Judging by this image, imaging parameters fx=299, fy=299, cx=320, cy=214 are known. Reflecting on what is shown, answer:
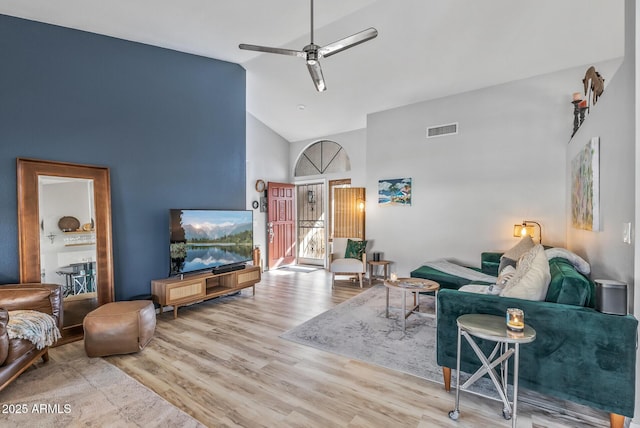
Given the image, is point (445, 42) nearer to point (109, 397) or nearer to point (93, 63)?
point (93, 63)

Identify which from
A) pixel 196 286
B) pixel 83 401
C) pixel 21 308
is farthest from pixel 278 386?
pixel 21 308

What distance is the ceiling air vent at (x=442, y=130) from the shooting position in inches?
199

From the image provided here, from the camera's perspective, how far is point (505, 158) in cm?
461

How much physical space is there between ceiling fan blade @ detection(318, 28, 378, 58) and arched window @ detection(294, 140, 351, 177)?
155 inches

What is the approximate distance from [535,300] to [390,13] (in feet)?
11.1

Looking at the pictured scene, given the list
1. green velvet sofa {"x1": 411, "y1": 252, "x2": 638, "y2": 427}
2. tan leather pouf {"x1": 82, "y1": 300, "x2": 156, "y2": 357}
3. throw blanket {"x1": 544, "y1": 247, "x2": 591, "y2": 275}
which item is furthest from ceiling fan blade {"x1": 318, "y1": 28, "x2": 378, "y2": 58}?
tan leather pouf {"x1": 82, "y1": 300, "x2": 156, "y2": 357}

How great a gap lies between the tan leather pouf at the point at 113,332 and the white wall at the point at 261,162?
3814mm

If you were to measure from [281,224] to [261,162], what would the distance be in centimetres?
149

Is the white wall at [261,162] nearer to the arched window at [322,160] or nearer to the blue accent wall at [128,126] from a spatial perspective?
the arched window at [322,160]

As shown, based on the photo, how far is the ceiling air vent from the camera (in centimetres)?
504

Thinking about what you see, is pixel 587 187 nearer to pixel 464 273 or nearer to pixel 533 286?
pixel 533 286

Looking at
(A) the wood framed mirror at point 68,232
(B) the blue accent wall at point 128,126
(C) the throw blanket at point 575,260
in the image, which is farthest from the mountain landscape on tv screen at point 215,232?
(C) the throw blanket at point 575,260

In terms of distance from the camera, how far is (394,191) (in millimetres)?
5641

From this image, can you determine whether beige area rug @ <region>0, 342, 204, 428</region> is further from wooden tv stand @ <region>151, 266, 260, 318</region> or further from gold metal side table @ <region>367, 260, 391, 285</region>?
gold metal side table @ <region>367, 260, 391, 285</region>
